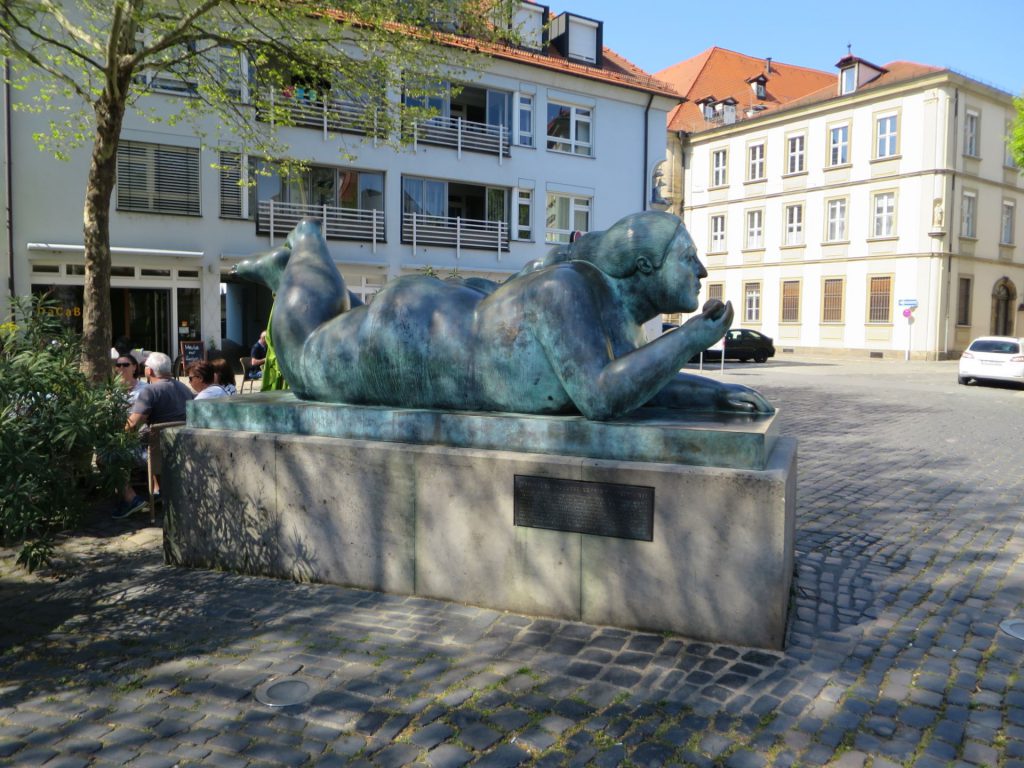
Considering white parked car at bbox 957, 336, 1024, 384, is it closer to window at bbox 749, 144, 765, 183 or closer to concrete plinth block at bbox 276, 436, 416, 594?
concrete plinth block at bbox 276, 436, 416, 594

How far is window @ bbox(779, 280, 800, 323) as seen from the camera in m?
41.0

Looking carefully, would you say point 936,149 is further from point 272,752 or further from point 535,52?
point 272,752

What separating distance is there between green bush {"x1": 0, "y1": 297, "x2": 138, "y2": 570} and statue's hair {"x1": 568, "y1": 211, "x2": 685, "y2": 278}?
3033mm

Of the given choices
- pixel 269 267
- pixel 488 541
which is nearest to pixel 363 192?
pixel 269 267

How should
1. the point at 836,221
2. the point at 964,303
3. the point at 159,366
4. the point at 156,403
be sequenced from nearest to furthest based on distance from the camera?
1. the point at 156,403
2. the point at 159,366
3. the point at 964,303
4. the point at 836,221

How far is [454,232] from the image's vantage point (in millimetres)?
25000

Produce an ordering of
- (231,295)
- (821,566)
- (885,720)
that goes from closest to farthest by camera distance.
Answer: (885,720), (821,566), (231,295)

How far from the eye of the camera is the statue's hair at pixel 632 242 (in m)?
3.97

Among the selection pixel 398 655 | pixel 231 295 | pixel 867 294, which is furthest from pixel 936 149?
pixel 398 655

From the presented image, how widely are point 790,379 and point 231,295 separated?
16.1 meters

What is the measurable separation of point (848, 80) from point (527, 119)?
2218 cm

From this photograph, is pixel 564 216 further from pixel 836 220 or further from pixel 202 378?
pixel 202 378

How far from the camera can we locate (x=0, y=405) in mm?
4133

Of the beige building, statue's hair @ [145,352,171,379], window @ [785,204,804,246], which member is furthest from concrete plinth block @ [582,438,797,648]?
window @ [785,204,804,246]
